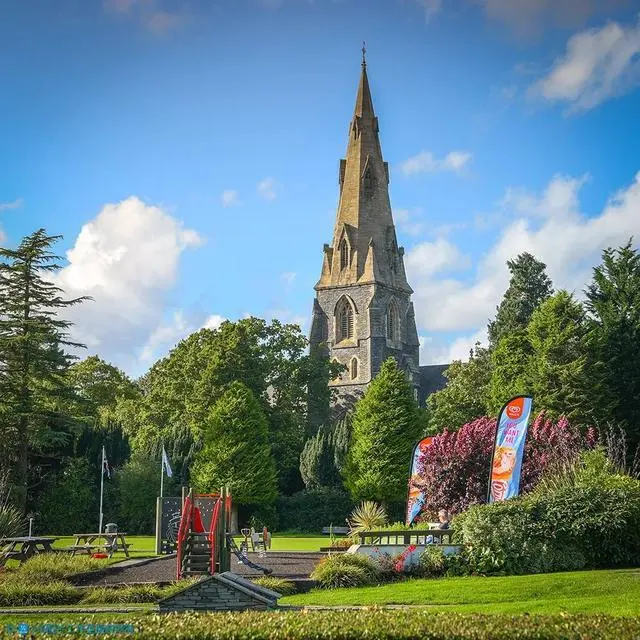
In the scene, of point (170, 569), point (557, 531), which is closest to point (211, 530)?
point (170, 569)

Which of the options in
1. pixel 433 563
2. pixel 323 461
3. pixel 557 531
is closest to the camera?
pixel 433 563

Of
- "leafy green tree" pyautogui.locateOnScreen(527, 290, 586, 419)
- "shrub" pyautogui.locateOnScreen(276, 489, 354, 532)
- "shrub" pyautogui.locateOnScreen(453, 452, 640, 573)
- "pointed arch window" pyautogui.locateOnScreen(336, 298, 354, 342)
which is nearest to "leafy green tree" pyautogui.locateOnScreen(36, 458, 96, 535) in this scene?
"shrub" pyautogui.locateOnScreen(276, 489, 354, 532)

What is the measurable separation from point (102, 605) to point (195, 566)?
2851 millimetres

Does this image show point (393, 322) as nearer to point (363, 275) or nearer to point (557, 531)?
point (363, 275)

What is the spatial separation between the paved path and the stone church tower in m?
62.3

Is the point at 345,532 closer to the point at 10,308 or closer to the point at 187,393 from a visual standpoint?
the point at 10,308

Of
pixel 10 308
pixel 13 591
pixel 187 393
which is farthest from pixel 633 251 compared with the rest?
pixel 13 591

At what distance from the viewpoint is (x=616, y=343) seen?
5044 cm

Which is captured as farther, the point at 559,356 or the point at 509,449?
the point at 559,356

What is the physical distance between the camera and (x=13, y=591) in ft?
60.5

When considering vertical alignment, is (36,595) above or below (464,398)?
below

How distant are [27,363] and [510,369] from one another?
82.4 feet

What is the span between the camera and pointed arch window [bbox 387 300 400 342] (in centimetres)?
9494

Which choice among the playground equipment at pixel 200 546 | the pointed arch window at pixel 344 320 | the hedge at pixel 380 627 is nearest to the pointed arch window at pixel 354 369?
the pointed arch window at pixel 344 320
